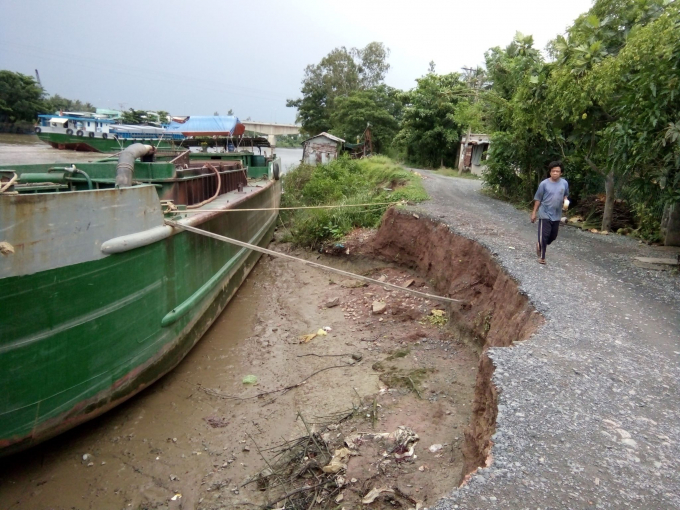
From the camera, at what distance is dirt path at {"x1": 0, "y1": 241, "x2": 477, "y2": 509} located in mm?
4008

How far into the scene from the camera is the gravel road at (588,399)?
93.7 inches

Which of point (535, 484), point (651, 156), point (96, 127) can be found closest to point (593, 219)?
point (651, 156)

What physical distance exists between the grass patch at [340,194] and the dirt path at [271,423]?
4.32 metres

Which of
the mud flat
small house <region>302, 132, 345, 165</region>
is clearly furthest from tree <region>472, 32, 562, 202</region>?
small house <region>302, 132, 345, 165</region>

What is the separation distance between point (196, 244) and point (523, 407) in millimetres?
5299

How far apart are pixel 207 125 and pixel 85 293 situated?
11.3m

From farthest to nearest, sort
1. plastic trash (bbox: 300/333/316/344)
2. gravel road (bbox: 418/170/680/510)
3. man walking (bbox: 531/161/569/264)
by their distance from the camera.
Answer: plastic trash (bbox: 300/333/316/344)
man walking (bbox: 531/161/569/264)
gravel road (bbox: 418/170/680/510)

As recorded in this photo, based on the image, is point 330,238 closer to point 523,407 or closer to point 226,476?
point 226,476

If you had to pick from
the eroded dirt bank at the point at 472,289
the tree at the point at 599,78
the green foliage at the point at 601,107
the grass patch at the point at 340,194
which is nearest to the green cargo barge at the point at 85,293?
the eroded dirt bank at the point at 472,289

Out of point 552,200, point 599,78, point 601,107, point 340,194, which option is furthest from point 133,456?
point 340,194

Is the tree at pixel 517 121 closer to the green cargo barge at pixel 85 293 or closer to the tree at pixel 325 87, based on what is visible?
the green cargo barge at pixel 85 293

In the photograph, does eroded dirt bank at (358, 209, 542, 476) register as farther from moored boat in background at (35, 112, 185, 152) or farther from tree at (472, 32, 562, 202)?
moored boat in background at (35, 112, 185, 152)

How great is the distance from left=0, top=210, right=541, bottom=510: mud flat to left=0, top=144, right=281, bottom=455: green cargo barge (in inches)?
18.2

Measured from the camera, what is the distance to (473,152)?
26.5m
